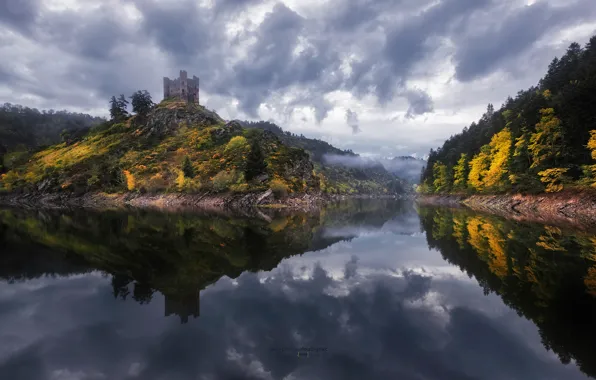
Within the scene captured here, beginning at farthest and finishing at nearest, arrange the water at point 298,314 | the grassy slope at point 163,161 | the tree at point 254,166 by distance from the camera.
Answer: the grassy slope at point 163,161 → the tree at point 254,166 → the water at point 298,314

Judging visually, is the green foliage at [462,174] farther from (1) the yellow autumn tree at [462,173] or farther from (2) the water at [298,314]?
(2) the water at [298,314]

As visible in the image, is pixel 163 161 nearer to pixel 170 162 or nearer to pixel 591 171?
pixel 170 162

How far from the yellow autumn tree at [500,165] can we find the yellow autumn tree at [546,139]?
Answer: 1139 centimetres

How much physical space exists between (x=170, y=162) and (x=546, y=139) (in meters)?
107

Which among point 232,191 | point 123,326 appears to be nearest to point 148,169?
point 232,191

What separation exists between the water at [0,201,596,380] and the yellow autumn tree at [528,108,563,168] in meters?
44.3

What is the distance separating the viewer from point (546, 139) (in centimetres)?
5797

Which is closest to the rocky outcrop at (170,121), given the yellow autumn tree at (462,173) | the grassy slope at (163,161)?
the grassy slope at (163,161)

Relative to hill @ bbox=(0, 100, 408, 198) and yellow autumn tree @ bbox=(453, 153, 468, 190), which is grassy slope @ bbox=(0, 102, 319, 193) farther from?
yellow autumn tree @ bbox=(453, 153, 468, 190)

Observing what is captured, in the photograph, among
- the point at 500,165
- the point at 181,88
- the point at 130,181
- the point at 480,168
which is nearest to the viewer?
the point at 500,165

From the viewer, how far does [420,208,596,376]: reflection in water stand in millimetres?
8566

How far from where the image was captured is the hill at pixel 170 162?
293 feet

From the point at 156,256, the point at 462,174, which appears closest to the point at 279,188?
the point at 156,256

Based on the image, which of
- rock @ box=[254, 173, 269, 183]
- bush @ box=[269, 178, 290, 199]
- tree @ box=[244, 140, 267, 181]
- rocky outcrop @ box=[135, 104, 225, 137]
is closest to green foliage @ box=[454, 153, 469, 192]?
bush @ box=[269, 178, 290, 199]
